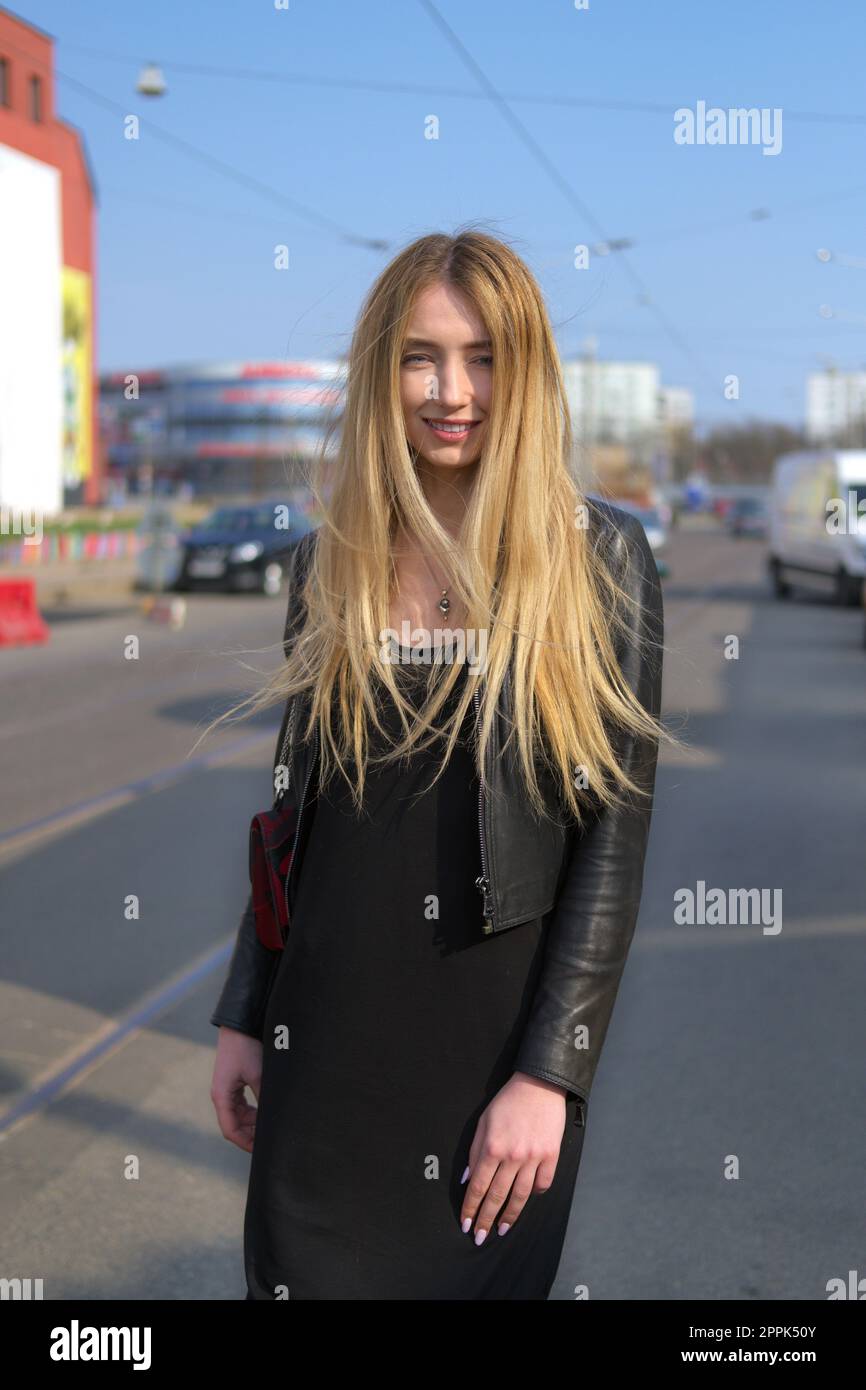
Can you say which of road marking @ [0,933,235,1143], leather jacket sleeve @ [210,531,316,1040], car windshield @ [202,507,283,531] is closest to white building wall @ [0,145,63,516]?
car windshield @ [202,507,283,531]

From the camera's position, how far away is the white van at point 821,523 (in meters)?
23.6

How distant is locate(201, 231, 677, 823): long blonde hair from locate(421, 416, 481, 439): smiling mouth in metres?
0.04

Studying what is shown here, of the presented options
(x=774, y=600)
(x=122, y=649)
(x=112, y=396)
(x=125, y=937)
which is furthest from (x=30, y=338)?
(x=112, y=396)

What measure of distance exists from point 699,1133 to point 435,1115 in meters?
2.42

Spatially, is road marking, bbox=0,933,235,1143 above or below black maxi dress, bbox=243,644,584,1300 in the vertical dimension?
below

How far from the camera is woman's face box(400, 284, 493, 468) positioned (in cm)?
187

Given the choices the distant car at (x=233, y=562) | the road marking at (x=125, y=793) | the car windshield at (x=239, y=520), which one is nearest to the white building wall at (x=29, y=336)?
the car windshield at (x=239, y=520)

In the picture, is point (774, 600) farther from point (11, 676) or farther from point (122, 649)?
point (11, 676)

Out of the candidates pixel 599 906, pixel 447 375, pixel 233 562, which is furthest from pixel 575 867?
pixel 233 562

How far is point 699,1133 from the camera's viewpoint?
13.2 ft
